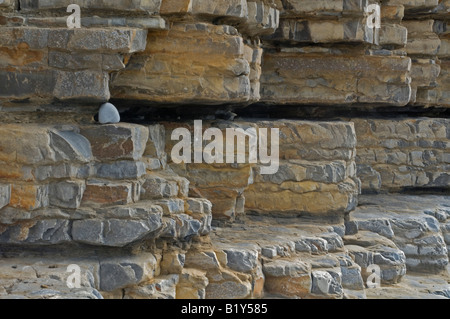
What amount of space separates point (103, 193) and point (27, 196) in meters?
0.52

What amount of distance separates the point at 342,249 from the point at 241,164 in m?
1.23

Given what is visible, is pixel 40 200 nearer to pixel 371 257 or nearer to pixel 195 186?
pixel 195 186

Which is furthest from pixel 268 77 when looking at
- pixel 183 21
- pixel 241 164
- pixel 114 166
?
pixel 114 166

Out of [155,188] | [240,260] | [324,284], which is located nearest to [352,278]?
[324,284]

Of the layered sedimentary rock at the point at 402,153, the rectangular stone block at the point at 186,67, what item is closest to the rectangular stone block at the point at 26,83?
the rectangular stone block at the point at 186,67

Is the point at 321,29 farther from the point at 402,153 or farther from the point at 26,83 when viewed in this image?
the point at 26,83

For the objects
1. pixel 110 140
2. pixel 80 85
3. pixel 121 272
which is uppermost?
pixel 80 85

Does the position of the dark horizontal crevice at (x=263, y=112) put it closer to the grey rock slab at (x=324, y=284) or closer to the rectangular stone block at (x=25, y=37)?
the rectangular stone block at (x=25, y=37)

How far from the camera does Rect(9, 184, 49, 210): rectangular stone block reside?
529 centimetres

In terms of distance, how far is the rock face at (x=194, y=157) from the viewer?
5.38m

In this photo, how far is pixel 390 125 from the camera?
10.0m

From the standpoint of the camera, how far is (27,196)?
A: 5305 mm

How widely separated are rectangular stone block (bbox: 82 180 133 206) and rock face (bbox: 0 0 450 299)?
0.01 metres

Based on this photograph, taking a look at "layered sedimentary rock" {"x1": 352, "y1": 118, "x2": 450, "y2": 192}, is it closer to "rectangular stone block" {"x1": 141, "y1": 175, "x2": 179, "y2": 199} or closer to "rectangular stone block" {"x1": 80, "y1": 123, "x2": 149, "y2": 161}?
"rectangular stone block" {"x1": 141, "y1": 175, "x2": 179, "y2": 199}
